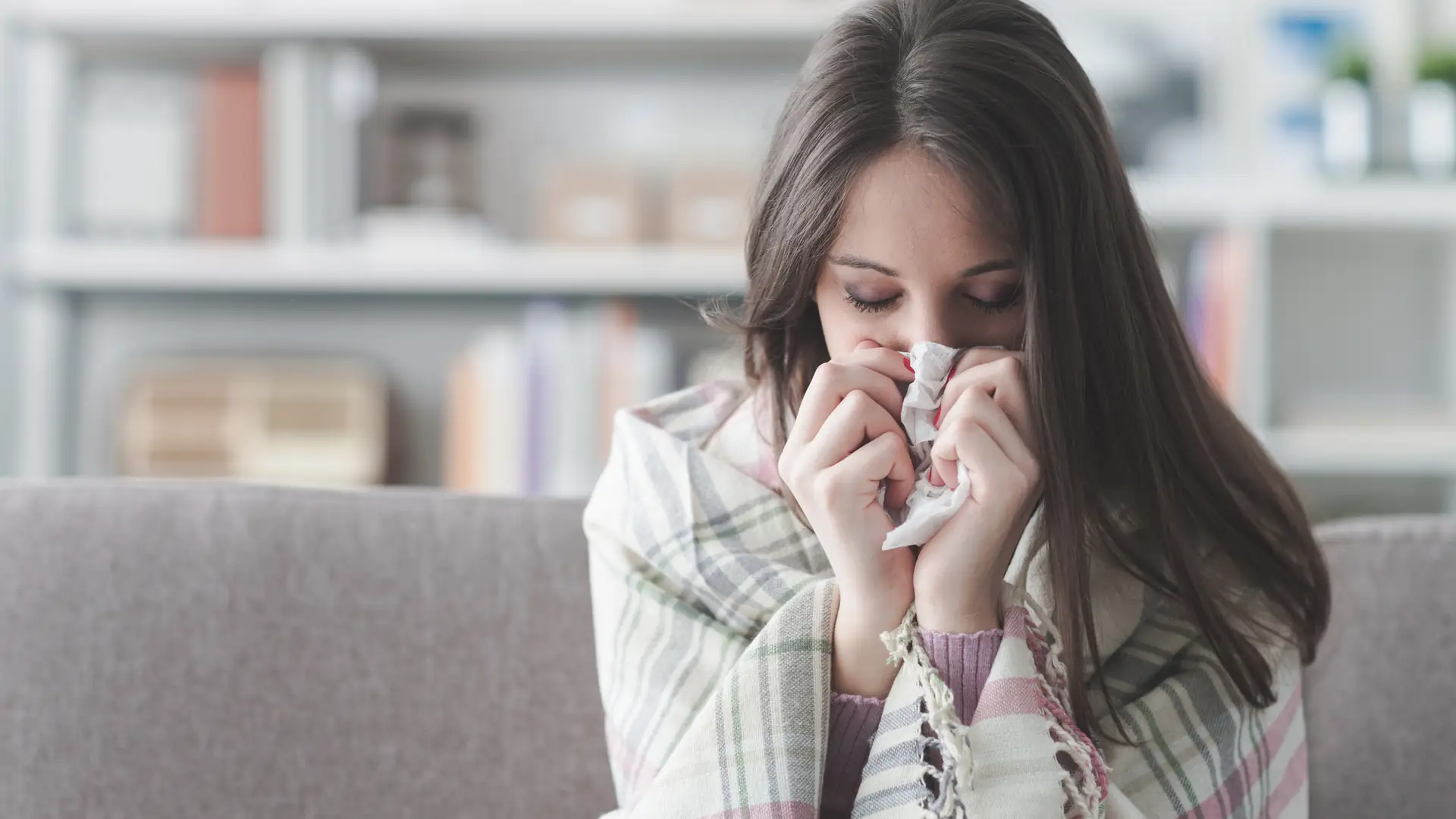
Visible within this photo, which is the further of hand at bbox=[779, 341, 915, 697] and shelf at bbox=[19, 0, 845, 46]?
shelf at bbox=[19, 0, 845, 46]

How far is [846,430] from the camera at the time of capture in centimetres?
84

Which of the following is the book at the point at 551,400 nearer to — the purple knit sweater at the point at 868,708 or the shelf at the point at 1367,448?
the shelf at the point at 1367,448

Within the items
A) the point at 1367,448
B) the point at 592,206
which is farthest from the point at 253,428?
the point at 1367,448

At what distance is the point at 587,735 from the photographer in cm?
105

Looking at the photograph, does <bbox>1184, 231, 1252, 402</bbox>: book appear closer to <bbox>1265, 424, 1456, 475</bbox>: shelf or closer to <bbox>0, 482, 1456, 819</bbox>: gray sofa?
<bbox>1265, 424, 1456, 475</bbox>: shelf

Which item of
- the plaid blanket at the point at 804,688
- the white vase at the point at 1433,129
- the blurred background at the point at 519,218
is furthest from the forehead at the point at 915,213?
the white vase at the point at 1433,129

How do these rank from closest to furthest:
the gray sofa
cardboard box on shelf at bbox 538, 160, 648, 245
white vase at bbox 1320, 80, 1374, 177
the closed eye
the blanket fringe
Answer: the blanket fringe, the closed eye, the gray sofa, white vase at bbox 1320, 80, 1374, 177, cardboard box on shelf at bbox 538, 160, 648, 245

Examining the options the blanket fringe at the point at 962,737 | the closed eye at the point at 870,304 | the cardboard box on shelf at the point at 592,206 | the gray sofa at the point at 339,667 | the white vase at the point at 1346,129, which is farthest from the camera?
the cardboard box on shelf at the point at 592,206

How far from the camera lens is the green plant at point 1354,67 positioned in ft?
6.88

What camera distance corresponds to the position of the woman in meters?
0.83

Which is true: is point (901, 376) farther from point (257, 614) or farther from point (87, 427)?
point (87, 427)

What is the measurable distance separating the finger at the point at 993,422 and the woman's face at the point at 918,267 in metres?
0.07

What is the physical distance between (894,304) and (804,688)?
0.28m

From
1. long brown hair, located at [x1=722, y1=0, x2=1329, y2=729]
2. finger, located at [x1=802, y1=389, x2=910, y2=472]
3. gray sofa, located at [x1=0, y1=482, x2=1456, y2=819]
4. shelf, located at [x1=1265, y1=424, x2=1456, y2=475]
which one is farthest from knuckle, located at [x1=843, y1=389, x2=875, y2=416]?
shelf, located at [x1=1265, y1=424, x2=1456, y2=475]
